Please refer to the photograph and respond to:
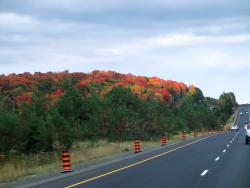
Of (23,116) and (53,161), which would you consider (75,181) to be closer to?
(53,161)

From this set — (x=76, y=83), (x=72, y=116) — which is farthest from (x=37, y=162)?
(x=76, y=83)

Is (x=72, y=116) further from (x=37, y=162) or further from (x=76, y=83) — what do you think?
(x=76, y=83)

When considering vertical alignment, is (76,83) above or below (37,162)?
above

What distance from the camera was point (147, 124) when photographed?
64.9 m

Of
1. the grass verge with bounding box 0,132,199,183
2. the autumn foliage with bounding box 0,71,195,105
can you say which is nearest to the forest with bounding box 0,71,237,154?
the autumn foliage with bounding box 0,71,195,105

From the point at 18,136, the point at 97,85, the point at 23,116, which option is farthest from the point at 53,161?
the point at 97,85

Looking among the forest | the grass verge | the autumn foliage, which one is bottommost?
the grass verge

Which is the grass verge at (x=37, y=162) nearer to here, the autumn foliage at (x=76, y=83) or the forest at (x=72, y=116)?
the forest at (x=72, y=116)

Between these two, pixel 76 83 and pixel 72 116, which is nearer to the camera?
pixel 72 116

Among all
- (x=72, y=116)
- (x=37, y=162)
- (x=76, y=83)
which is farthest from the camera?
(x=76, y=83)

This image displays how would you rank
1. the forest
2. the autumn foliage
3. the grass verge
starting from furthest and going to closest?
1. the autumn foliage
2. the forest
3. the grass verge

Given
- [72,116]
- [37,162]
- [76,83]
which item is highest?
[76,83]

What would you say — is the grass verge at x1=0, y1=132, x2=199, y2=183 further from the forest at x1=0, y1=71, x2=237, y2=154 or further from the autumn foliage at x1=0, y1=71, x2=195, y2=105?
the autumn foliage at x1=0, y1=71, x2=195, y2=105

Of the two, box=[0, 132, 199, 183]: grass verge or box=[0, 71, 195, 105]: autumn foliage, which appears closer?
box=[0, 132, 199, 183]: grass verge
